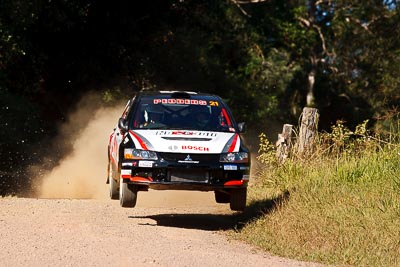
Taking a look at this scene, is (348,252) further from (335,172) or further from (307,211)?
(335,172)

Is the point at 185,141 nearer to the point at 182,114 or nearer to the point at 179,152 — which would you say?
the point at 179,152

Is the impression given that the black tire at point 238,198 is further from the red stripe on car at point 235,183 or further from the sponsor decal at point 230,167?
the sponsor decal at point 230,167

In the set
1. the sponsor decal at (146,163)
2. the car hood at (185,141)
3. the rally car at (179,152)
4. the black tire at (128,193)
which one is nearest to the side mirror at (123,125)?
the rally car at (179,152)

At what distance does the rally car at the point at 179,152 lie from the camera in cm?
1299

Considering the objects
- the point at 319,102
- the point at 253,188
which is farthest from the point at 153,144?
the point at 319,102

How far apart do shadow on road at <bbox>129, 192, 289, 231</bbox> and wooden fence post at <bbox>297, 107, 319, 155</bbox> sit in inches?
67.8

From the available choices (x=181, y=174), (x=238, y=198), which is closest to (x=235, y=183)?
(x=238, y=198)

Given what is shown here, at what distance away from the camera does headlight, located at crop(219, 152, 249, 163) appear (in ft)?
43.1

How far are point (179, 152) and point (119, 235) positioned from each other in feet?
5.00

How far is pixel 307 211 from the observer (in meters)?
13.0

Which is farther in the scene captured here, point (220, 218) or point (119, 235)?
point (220, 218)

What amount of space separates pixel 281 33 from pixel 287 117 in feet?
12.8

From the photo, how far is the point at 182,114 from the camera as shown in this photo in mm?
14273

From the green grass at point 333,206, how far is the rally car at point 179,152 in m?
0.79
